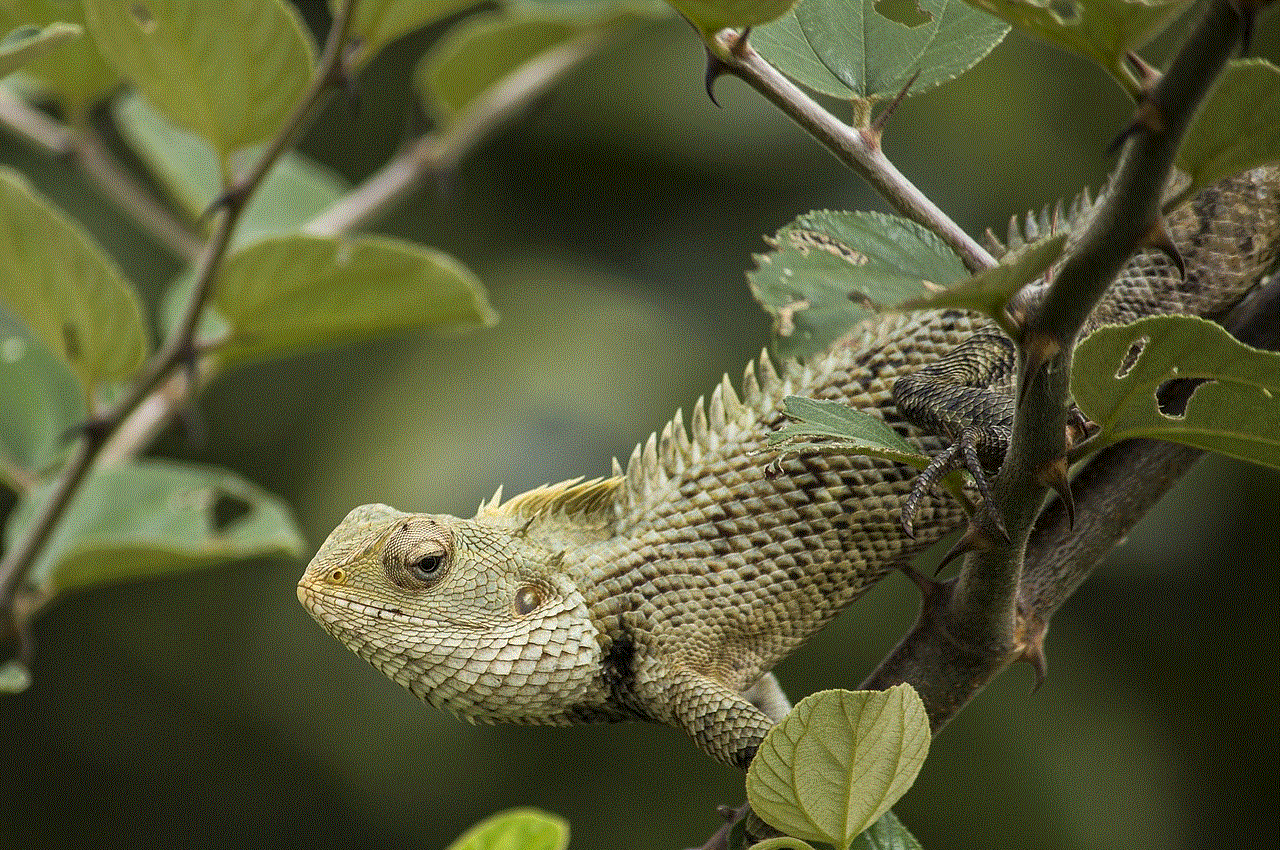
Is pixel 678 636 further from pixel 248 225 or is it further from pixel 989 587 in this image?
pixel 248 225

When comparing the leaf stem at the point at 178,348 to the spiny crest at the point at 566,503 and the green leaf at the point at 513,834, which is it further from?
the green leaf at the point at 513,834

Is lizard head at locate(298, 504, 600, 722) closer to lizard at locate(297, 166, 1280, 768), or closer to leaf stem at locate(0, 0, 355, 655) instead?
lizard at locate(297, 166, 1280, 768)

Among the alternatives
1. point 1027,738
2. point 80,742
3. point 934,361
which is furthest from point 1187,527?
point 80,742

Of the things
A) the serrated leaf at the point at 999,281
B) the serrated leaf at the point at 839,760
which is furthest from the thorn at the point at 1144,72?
the serrated leaf at the point at 839,760

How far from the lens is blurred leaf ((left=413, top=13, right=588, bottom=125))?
302 cm

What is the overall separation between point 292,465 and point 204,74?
12.6 ft

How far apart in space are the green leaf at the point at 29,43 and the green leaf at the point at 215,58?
0.57 metres

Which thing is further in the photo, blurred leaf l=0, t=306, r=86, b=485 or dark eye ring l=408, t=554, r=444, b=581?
blurred leaf l=0, t=306, r=86, b=485

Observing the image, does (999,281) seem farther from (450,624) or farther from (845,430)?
(450,624)

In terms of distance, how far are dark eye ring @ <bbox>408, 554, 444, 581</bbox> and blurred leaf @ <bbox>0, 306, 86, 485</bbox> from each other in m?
1.19

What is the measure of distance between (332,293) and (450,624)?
776mm

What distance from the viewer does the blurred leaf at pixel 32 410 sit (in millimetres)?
2836

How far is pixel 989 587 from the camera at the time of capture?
1.50 m

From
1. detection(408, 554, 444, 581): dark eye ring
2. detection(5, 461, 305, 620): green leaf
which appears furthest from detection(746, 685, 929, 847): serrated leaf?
detection(5, 461, 305, 620): green leaf
